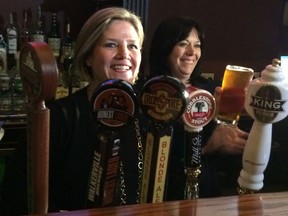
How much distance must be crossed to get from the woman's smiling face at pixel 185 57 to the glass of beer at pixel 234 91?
3.21 feet

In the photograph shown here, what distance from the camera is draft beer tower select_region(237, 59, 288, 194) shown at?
1.80ft

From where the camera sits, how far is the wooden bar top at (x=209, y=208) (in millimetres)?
474

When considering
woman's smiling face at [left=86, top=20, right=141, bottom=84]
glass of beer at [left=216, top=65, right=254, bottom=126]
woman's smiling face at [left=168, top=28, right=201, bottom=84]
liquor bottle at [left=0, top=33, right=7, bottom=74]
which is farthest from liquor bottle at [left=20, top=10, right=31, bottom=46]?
glass of beer at [left=216, top=65, right=254, bottom=126]

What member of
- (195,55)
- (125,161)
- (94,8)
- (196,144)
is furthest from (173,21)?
(196,144)

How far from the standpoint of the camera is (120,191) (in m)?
0.57

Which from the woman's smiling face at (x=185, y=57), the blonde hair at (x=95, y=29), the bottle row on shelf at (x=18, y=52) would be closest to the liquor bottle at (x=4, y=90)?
the bottle row on shelf at (x=18, y=52)

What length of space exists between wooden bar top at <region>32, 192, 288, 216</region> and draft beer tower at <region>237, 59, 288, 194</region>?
0.21ft

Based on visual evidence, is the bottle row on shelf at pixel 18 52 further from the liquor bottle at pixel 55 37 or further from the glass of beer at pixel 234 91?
the glass of beer at pixel 234 91

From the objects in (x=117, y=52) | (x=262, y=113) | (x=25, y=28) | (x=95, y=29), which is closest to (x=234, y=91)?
(x=262, y=113)

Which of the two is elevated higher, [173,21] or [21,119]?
[173,21]

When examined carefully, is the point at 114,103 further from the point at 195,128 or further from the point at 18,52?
the point at 18,52

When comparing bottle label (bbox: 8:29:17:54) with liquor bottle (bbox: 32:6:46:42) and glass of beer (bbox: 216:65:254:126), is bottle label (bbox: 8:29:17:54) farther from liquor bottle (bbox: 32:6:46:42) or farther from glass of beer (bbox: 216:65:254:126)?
glass of beer (bbox: 216:65:254:126)

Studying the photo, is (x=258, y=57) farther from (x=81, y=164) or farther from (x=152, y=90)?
(x=152, y=90)

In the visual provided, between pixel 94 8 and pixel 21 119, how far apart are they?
0.81m
